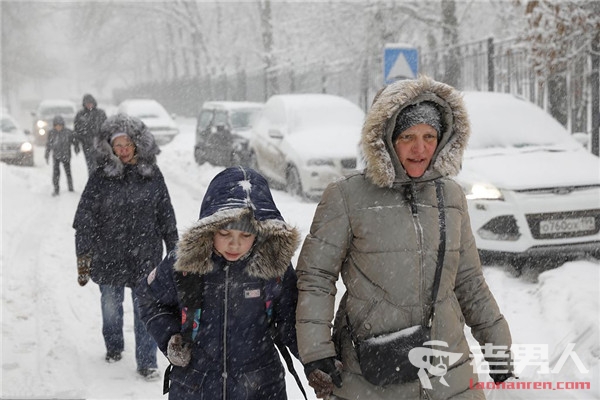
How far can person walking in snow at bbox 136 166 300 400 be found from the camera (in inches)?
109

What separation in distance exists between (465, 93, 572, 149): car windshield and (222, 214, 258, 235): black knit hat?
18.3 ft

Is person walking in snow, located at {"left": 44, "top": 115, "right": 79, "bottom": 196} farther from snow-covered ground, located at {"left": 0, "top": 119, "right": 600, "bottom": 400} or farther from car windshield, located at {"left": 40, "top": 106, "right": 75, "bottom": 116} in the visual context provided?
car windshield, located at {"left": 40, "top": 106, "right": 75, "bottom": 116}

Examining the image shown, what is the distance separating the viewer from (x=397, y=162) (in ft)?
8.57

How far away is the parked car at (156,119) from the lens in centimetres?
2309

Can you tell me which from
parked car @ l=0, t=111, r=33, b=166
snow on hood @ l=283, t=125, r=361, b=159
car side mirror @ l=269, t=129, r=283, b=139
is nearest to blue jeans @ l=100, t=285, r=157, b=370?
snow on hood @ l=283, t=125, r=361, b=159

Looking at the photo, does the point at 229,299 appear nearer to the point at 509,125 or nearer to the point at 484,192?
the point at 484,192

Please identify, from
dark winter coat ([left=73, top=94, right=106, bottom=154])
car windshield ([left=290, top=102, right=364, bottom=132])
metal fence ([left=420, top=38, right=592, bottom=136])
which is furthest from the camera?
car windshield ([left=290, top=102, right=364, bottom=132])

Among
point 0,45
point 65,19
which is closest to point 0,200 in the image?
point 0,45

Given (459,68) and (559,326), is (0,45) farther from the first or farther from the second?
(559,326)

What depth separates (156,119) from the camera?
2383 cm

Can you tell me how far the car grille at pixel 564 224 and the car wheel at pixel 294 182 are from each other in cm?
527

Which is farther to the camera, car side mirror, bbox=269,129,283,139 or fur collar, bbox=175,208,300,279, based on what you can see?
car side mirror, bbox=269,129,283,139

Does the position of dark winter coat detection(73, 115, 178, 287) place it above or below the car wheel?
above

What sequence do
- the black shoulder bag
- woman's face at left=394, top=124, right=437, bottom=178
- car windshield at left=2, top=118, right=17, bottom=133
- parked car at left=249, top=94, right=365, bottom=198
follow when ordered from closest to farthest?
the black shoulder bag
woman's face at left=394, top=124, right=437, bottom=178
parked car at left=249, top=94, right=365, bottom=198
car windshield at left=2, top=118, right=17, bottom=133
